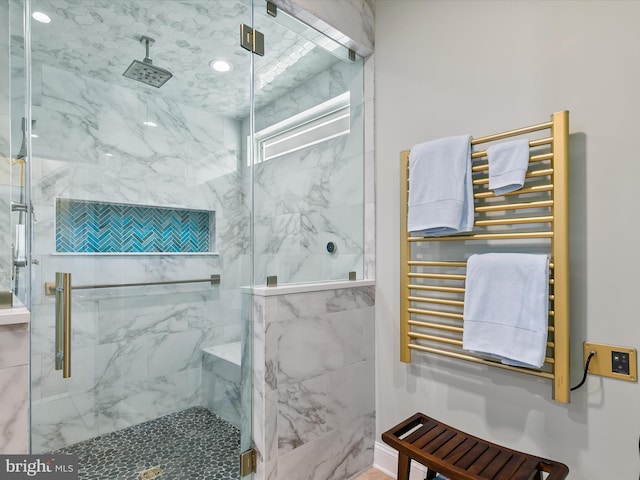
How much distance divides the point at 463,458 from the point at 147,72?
Answer: 2.10 metres

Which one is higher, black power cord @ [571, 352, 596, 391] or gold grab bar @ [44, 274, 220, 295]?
gold grab bar @ [44, 274, 220, 295]

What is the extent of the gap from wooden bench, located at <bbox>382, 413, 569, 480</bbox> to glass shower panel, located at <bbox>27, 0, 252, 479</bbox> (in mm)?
681

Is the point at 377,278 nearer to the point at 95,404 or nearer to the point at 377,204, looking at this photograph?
the point at 377,204

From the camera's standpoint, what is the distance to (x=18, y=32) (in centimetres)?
125

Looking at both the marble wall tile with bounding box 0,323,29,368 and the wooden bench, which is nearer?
the marble wall tile with bounding box 0,323,29,368

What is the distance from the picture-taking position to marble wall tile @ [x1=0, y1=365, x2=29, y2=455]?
95 cm

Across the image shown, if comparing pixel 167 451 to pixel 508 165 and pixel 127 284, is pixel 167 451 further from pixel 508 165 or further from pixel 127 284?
pixel 508 165

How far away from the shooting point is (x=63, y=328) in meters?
1.27

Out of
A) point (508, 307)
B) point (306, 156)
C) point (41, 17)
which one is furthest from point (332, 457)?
point (41, 17)

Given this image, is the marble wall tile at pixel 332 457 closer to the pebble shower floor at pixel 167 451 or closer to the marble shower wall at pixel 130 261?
the pebble shower floor at pixel 167 451

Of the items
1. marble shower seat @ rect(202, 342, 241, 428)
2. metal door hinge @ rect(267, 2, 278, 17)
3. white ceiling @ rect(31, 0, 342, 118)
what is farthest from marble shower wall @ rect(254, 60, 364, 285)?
marble shower seat @ rect(202, 342, 241, 428)

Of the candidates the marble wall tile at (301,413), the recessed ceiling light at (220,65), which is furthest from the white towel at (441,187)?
the recessed ceiling light at (220,65)

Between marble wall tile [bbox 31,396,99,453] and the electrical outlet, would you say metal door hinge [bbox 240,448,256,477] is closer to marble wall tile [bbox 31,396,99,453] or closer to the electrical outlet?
marble wall tile [bbox 31,396,99,453]

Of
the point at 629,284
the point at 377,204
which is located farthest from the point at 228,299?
the point at 629,284
